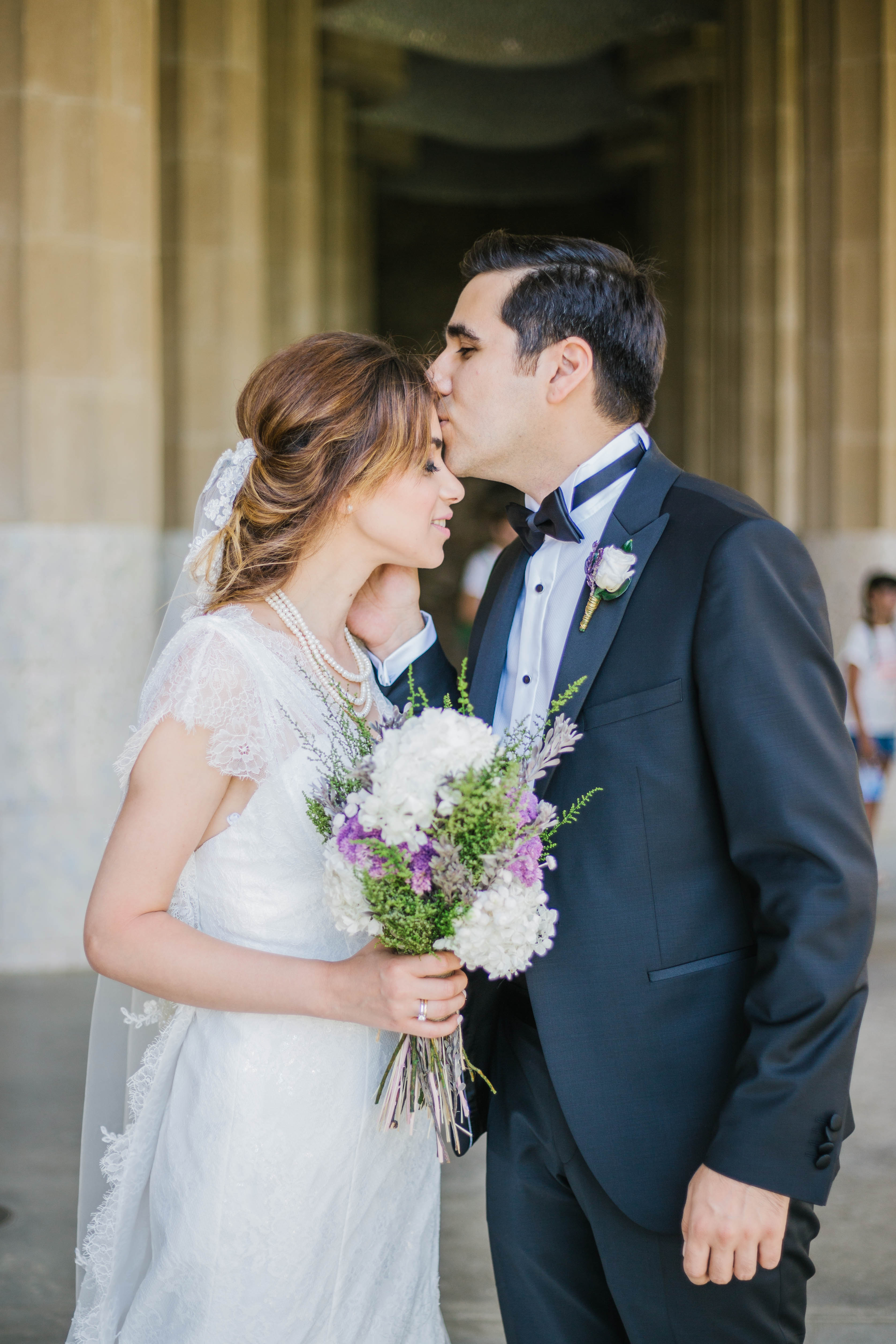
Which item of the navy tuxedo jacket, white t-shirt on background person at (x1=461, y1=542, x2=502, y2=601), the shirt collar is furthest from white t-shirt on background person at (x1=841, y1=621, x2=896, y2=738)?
the navy tuxedo jacket

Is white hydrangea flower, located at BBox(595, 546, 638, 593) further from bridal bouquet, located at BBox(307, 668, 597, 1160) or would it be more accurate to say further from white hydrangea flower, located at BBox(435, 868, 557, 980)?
white hydrangea flower, located at BBox(435, 868, 557, 980)

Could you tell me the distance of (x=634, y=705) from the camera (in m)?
2.06

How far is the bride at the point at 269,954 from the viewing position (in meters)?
2.04

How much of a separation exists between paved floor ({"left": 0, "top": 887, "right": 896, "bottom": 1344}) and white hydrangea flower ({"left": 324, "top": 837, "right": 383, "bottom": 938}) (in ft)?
6.77

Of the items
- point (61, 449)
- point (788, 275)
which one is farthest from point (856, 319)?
point (61, 449)

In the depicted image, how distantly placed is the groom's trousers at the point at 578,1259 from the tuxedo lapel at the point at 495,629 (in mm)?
587

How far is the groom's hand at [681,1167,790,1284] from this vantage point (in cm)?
186

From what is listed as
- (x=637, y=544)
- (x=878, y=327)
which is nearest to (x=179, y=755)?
(x=637, y=544)

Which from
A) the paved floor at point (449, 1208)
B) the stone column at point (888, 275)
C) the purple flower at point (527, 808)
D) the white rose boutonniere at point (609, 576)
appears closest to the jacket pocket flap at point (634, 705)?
the white rose boutonniere at point (609, 576)

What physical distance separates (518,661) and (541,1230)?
101 cm

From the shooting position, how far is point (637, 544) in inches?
85.2

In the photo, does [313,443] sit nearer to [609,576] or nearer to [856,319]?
[609,576]

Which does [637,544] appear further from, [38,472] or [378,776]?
[38,472]

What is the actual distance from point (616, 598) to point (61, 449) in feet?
15.8
